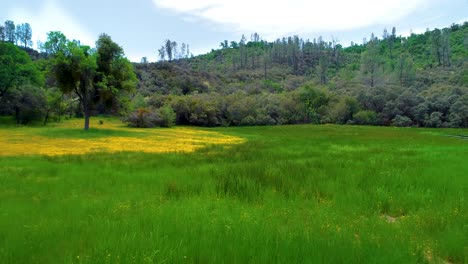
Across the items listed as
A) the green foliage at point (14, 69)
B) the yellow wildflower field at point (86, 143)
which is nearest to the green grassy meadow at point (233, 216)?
the yellow wildflower field at point (86, 143)

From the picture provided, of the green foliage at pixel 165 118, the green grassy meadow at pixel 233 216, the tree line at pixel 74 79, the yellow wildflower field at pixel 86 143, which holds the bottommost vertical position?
the yellow wildflower field at pixel 86 143

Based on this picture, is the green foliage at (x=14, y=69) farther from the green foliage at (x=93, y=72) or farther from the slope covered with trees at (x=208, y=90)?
the green foliage at (x=93, y=72)

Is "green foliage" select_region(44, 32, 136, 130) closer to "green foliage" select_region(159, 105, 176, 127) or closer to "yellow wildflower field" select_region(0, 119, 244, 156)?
"yellow wildflower field" select_region(0, 119, 244, 156)

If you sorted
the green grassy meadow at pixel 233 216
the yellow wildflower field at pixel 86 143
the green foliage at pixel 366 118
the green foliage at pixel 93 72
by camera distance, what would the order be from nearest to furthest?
the green grassy meadow at pixel 233 216 → the yellow wildflower field at pixel 86 143 → the green foliage at pixel 93 72 → the green foliage at pixel 366 118

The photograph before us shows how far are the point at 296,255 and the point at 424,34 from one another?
750 ft

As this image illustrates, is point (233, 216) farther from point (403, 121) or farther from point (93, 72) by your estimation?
point (403, 121)

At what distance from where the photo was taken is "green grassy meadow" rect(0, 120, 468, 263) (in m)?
6.05

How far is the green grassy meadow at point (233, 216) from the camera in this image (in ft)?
19.9

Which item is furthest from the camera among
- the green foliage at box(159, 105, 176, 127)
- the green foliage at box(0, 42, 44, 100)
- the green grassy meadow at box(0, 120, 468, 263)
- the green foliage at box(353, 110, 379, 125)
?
the green foliage at box(353, 110, 379, 125)

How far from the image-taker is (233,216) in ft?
28.2

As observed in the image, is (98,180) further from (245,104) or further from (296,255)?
(245,104)

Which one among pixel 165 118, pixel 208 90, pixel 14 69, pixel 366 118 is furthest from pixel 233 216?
pixel 208 90

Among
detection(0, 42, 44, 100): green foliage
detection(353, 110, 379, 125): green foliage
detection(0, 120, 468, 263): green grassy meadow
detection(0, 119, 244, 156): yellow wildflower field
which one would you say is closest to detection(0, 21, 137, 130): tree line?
detection(0, 42, 44, 100): green foliage

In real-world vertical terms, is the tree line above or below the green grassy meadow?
above
